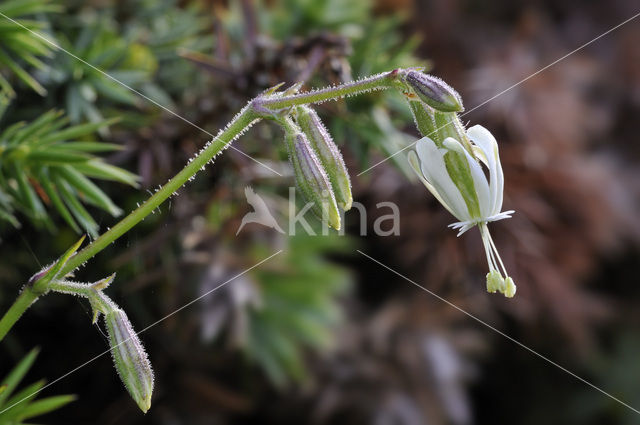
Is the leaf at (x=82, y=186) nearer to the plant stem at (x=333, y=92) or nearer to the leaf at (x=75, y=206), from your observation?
the leaf at (x=75, y=206)

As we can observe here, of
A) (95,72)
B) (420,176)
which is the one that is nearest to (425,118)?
(420,176)

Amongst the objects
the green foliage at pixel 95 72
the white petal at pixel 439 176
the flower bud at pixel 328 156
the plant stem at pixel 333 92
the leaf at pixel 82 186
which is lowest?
the white petal at pixel 439 176

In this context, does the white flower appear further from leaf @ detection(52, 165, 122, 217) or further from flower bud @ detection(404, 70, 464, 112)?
leaf @ detection(52, 165, 122, 217)

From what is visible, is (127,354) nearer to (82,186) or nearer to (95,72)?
(82,186)

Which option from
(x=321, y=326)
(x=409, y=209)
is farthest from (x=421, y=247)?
(x=321, y=326)

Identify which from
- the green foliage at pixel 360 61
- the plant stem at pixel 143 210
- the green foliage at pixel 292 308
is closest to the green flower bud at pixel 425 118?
the plant stem at pixel 143 210

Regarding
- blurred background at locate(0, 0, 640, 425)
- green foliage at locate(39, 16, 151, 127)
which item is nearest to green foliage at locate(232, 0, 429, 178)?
blurred background at locate(0, 0, 640, 425)

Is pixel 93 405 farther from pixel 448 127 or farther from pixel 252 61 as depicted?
pixel 448 127
